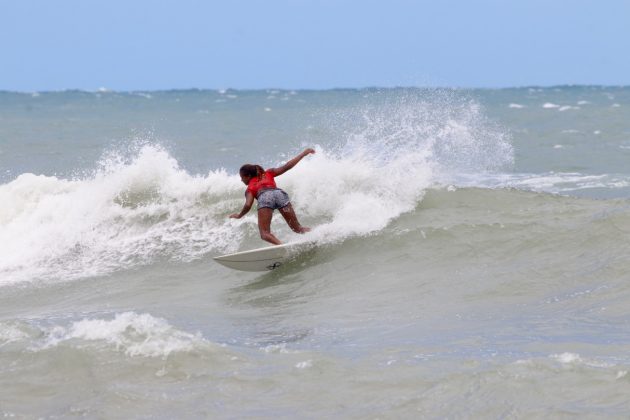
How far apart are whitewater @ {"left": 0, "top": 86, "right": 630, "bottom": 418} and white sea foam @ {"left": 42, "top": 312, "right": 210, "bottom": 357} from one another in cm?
2

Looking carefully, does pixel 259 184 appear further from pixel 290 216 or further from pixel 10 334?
pixel 10 334

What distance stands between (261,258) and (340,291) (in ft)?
4.35

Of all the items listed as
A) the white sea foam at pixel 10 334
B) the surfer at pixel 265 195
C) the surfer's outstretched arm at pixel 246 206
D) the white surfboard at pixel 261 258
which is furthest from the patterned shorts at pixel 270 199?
the white sea foam at pixel 10 334

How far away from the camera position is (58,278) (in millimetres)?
12008

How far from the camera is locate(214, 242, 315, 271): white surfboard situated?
10930 mm

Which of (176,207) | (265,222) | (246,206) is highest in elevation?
(246,206)

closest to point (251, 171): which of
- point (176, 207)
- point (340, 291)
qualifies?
point (340, 291)

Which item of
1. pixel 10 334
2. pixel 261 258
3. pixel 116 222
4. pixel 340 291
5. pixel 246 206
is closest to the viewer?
pixel 10 334

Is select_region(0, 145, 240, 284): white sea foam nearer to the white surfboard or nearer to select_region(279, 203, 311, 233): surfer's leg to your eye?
the white surfboard

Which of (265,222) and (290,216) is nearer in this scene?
(265,222)

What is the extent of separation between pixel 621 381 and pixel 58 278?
7.98 m

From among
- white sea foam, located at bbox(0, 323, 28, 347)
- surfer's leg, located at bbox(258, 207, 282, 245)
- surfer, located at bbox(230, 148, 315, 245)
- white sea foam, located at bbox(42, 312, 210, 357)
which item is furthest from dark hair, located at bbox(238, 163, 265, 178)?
white sea foam, located at bbox(0, 323, 28, 347)

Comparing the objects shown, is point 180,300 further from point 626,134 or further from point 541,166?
point 626,134

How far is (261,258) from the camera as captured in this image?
10992 mm
